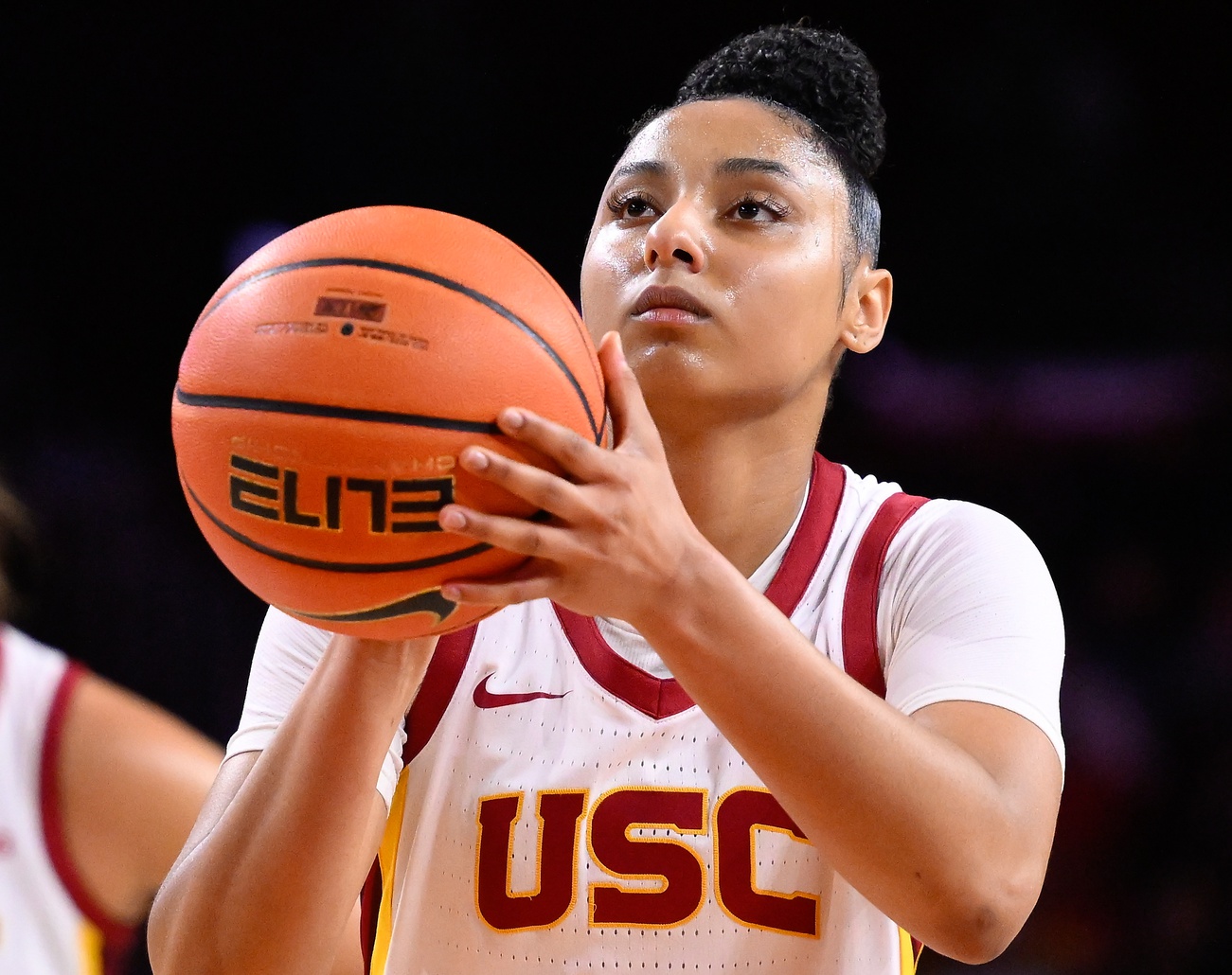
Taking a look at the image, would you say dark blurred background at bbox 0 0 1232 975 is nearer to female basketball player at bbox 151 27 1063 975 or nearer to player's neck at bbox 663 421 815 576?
female basketball player at bbox 151 27 1063 975

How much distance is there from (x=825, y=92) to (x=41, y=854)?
195 centimetres

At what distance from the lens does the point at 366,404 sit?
61.7 inches

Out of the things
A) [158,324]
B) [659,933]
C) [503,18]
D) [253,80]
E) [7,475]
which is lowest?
[659,933]

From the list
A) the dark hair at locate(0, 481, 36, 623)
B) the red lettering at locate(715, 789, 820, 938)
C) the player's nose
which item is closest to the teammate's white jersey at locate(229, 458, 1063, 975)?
the red lettering at locate(715, 789, 820, 938)

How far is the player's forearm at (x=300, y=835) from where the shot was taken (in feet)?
6.26

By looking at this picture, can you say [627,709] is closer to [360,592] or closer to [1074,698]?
[360,592]

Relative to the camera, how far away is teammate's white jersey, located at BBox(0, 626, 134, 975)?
226 cm

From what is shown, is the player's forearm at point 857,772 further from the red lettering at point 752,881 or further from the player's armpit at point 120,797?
the player's armpit at point 120,797

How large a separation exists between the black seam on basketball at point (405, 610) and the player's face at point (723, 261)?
0.73m

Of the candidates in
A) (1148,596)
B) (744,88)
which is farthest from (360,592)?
(1148,596)

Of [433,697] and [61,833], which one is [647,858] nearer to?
[433,697]

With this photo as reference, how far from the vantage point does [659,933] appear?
7.31 feet

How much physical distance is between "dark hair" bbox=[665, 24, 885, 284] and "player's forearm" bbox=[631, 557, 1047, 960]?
1077mm

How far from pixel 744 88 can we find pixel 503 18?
307cm
